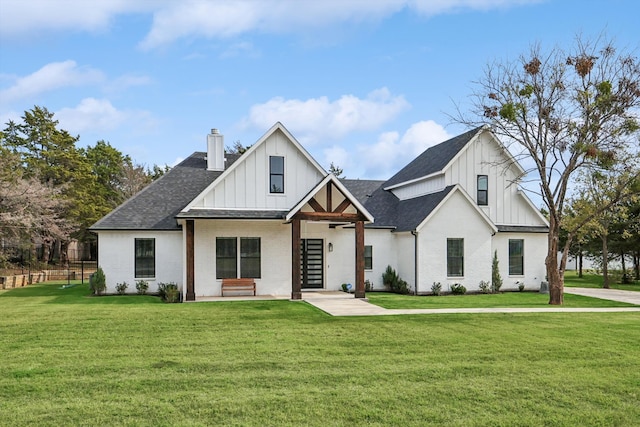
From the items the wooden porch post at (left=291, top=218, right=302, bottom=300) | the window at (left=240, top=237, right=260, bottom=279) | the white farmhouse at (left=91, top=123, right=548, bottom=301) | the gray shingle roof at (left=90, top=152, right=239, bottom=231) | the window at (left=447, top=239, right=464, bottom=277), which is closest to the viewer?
the wooden porch post at (left=291, top=218, right=302, bottom=300)

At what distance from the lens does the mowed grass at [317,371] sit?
246 inches

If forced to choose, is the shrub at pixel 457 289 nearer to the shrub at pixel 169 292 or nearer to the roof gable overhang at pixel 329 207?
the roof gable overhang at pixel 329 207

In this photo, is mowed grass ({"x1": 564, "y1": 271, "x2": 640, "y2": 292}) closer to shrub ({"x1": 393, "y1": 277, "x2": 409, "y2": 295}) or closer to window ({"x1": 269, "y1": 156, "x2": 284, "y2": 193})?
shrub ({"x1": 393, "y1": 277, "x2": 409, "y2": 295})

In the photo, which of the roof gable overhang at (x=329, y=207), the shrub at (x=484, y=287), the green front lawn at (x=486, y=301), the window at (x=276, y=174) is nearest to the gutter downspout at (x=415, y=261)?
the green front lawn at (x=486, y=301)

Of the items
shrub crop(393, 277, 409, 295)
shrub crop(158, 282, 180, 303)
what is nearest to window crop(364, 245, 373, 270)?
shrub crop(393, 277, 409, 295)

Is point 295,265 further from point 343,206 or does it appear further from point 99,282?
point 99,282

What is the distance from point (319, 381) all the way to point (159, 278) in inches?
595

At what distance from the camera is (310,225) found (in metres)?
22.2

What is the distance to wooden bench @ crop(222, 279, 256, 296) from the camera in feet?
65.8

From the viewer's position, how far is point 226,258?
2042 cm

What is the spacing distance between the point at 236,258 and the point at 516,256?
43.1 feet

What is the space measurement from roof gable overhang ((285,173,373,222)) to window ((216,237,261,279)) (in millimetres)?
2864

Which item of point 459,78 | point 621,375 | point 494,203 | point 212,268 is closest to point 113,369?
point 621,375

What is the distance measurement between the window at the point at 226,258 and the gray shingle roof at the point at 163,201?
2.21 meters
